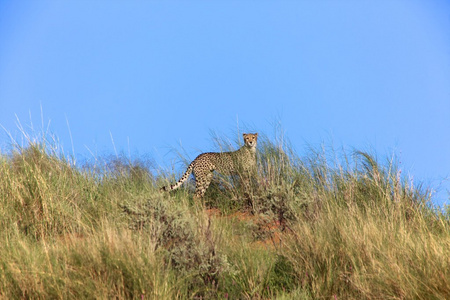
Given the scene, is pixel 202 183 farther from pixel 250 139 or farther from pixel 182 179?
pixel 250 139

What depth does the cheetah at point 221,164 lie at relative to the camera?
29.5ft

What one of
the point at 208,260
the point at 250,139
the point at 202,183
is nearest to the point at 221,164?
the point at 202,183

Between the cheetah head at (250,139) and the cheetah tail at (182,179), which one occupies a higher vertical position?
the cheetah head at (250,139)

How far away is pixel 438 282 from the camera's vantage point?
3.73 meters

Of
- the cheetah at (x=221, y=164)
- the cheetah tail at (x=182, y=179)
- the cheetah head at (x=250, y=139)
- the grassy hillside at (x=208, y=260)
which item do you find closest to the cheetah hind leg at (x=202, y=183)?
the cheetah at (x=221, y=164)

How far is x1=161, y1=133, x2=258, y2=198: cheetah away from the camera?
8.98 meters

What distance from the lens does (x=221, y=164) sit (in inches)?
368

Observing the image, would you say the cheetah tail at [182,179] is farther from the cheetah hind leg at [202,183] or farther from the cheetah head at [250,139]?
the cheetah head at [250,139]

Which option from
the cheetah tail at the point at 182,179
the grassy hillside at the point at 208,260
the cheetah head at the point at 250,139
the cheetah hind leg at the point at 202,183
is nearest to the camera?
the grassy hillside at the point at 208,260

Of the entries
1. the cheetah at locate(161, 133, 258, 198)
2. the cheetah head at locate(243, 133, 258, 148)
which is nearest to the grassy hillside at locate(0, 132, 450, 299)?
the cheetah at locate(161, 133, 258, 198)

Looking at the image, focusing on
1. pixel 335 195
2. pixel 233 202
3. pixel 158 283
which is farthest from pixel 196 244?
pixel 233 202

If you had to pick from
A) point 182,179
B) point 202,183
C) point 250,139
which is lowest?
point 202,183

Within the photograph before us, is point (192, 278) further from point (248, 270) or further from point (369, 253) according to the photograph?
point (369, 253)

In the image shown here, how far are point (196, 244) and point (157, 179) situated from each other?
475 centimetres
